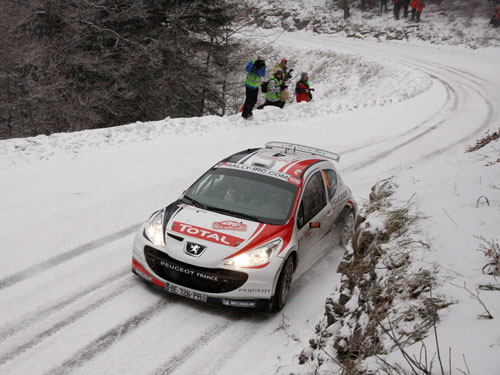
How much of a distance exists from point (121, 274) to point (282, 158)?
9.76 feet

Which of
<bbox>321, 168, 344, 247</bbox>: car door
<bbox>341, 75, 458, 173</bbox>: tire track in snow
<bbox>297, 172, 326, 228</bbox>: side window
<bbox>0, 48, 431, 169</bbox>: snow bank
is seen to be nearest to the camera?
<bbox>297, 172, 326, 228</bbox>: side window

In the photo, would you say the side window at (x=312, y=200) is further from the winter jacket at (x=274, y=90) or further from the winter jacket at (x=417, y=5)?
the winter jacket at (x=417, y=5)

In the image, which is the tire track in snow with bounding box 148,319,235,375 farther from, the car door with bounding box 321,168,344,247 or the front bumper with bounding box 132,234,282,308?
the car door with bounding box 321,168,344,247

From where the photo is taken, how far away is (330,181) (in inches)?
315

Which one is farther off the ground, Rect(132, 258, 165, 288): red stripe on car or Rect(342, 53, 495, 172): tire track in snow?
Rect(132, 258, 165, 288): red stripe on car

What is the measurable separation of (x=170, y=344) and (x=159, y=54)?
1805 centimetres

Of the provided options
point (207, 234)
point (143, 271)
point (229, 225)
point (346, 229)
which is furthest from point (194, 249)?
point (346, 229)

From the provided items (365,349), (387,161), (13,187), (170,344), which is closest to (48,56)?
(13,187)

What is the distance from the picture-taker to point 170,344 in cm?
521

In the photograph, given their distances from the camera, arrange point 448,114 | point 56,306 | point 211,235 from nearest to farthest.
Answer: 1. point 56,306
2. point 211,235
3. point 448,114

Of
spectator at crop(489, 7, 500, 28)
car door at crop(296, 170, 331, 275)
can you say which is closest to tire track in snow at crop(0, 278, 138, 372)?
car door at crop(296, 170, 331, 275)

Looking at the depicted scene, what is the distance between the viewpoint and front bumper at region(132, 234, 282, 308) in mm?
5699

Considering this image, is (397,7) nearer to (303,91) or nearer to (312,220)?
(303,91)

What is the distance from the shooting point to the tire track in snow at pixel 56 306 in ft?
16.9
